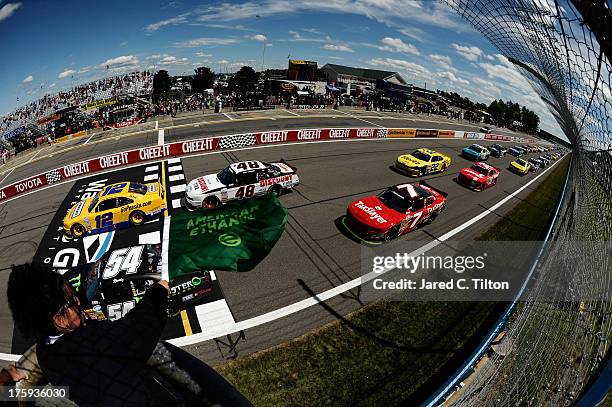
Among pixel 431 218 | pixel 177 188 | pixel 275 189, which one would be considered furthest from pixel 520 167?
pixel 177 188

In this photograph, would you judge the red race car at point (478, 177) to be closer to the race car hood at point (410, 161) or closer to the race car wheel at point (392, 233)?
the race car hood at point (410, 161)

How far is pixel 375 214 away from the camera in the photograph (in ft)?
37.0


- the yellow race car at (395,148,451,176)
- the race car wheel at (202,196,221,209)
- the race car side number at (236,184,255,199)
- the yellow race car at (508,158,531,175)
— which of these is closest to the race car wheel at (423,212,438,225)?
the yellow race car at (395,148,451,176)

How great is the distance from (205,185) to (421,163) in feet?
45.3

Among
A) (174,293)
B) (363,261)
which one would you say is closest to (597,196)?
(363,261)

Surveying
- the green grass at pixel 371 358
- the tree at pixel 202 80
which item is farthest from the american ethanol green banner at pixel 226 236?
the tree at pixel 202 80

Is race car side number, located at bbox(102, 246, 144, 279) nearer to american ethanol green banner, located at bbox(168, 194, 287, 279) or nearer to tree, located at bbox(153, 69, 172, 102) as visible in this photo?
american ethanol green banner, located at bbox(168, 194, 287, 279)

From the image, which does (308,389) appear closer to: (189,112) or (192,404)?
(192,404)

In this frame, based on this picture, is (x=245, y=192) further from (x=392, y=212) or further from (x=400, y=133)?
(x=400, y=133)

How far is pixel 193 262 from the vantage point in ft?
13.4

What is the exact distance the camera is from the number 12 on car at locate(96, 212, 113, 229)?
38.2ft

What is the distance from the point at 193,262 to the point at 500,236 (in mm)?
13357

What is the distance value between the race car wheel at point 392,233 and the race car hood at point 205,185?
24.1ft

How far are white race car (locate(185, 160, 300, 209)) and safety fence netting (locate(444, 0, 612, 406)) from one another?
9.76 m
